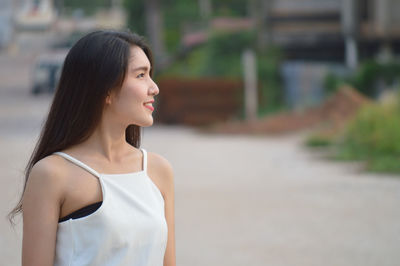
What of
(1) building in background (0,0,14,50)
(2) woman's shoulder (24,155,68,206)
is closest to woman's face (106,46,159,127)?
(2) woman's shoulder (24,155,68,206)

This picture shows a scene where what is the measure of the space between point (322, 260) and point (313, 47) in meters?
18.6

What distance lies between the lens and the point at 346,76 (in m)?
19.6

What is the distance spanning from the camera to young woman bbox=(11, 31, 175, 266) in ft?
6.97

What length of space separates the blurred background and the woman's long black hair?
120 cm

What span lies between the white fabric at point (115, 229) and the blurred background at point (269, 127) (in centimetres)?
137

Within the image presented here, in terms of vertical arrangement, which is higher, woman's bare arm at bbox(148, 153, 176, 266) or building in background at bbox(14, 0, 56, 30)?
woman's bare arm at bbox(148, 153, 176, 266)

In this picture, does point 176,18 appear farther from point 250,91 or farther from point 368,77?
point 368,77

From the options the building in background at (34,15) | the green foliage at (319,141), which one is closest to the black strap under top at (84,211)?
the green foliage at (319,141)

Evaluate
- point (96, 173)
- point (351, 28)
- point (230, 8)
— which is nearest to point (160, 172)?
point (96, 173)

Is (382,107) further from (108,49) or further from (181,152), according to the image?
(108,49)

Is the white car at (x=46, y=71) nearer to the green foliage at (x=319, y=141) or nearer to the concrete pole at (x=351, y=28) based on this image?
the concrete pole at (x=351, y=28)

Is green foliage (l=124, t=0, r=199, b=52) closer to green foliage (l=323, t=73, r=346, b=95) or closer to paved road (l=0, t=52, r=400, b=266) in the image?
green foliage (l=323, t=73, r=346, b=95)

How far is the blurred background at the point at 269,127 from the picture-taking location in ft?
22.7

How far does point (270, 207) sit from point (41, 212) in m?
6.36
